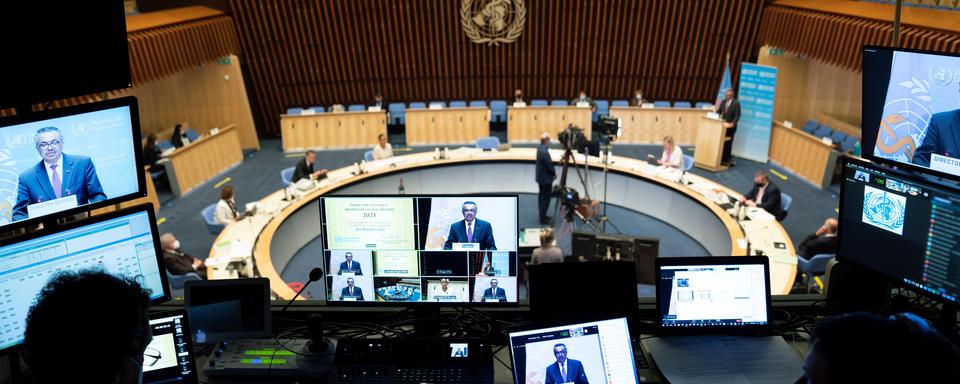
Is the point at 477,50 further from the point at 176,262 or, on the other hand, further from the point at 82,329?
the point at 82,329

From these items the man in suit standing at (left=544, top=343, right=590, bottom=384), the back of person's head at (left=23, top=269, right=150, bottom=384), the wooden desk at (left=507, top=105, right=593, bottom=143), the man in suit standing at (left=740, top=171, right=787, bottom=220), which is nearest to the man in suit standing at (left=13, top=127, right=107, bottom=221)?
the back of person's head at (left=23, top=269, right=150, bottom=384)

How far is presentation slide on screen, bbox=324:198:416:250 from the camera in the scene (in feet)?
8.41

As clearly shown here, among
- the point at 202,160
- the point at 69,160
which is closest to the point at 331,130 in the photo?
the point at 202,160

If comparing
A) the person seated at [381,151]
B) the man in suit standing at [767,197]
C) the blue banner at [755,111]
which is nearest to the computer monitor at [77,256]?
the man in suit standing at [767,197]

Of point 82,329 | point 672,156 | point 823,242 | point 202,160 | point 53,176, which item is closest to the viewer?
point 82,329

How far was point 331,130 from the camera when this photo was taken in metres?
12.5

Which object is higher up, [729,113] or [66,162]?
[66,162]

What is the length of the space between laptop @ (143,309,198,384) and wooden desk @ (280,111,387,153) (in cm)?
1030

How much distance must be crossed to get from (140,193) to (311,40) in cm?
1101

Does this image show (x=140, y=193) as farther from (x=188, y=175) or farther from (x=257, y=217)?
(x=188, y=175)

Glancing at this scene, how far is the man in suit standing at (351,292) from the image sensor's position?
265 cm

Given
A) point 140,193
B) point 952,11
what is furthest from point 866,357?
point 952,11

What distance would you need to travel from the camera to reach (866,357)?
1330 millimetres

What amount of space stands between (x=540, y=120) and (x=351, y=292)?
1022 cm
